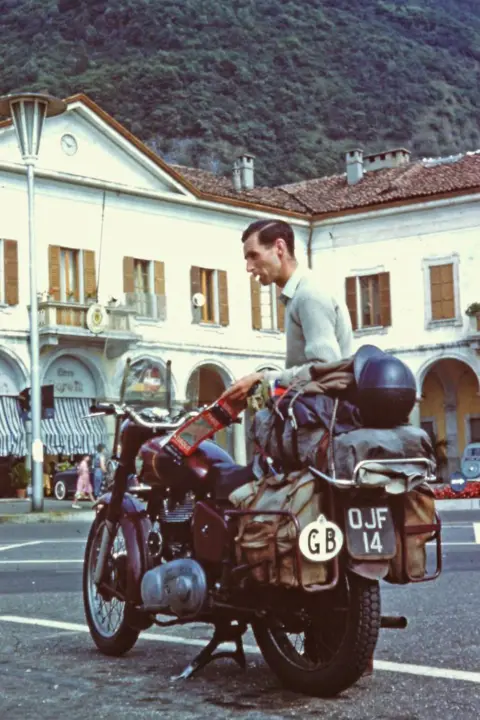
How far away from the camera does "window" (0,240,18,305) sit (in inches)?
1419

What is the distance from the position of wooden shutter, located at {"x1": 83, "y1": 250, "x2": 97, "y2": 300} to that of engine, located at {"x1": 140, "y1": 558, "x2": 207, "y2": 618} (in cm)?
3192

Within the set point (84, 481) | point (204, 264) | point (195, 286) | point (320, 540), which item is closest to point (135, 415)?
point (320, 540)

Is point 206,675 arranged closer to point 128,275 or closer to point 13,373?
point 13,373

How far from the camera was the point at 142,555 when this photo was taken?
6188 millimetres

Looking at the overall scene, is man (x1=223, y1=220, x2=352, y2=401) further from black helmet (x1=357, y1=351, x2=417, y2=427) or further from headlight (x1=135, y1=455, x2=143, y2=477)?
headlight (x1=135, y1=455, x2=143, y2=477)

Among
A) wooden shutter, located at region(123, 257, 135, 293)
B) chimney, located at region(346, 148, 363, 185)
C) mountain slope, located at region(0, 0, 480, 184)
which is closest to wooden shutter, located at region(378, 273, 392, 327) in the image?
chimney, located at region(346, 148, 363, 185)

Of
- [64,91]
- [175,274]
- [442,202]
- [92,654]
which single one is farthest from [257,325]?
[64,91]

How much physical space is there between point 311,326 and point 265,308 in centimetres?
3790

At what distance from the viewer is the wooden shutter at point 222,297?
138ft

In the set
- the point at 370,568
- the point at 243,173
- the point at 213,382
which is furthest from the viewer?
the point at 243,173

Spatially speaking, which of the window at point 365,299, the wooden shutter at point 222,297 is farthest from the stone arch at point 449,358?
the wooden shutter at point 222,297

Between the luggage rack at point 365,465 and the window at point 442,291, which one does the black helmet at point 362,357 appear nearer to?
the luggage rack at point 365,465

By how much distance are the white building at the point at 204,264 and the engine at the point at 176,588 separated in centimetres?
3006

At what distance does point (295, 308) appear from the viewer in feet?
18.9
